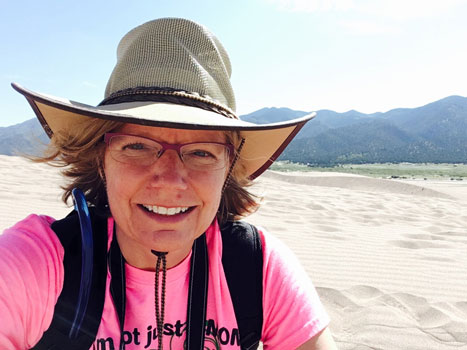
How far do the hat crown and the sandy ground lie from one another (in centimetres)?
108

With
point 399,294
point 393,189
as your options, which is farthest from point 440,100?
Result: point 399,294

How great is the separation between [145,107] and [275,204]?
6.62m

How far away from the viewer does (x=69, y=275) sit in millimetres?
1184

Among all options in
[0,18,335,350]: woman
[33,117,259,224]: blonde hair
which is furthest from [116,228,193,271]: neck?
[33,117,259,224]: blonde hair

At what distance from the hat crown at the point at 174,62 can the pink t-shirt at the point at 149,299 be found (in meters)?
0.59

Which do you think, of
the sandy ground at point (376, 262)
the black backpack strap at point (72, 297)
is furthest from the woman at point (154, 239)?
the sandy ground at point (376, 262)

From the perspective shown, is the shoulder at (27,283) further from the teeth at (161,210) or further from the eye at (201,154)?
the eye at (201,154)

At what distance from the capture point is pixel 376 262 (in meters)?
3.86

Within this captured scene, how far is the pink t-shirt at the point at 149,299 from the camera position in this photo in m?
Answer: 1.10

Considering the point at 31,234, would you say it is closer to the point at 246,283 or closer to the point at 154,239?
the point at 154,239

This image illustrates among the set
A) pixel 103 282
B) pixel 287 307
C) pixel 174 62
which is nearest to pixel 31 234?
pixel 103 282

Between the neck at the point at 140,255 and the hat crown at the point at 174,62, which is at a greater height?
the hat crown at the point at 174,62

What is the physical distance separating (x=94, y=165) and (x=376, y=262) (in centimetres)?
331

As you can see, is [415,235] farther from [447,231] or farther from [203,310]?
[203,310]
